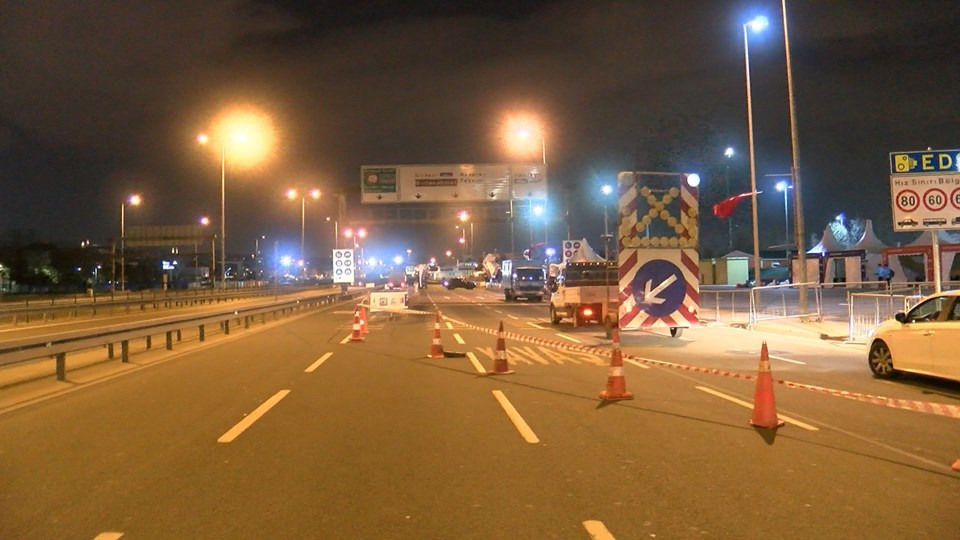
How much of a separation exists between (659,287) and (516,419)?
9076 mm

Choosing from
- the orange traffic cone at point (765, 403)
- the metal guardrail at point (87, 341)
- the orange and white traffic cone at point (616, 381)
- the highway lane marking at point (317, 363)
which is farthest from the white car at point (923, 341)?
the metal guardrail at point (87, 341)

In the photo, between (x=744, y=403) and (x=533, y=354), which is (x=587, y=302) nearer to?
(x=533, y=354)

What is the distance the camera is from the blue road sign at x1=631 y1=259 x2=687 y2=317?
57.8 feet

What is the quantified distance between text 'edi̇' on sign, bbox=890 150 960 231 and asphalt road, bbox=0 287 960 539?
6278mm

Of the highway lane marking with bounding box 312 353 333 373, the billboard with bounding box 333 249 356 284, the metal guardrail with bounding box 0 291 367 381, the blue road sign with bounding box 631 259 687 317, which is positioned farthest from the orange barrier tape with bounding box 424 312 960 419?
the billboard with bounding box 333 249 356 284

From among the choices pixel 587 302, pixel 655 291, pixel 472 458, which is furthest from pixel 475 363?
pixel 587 302

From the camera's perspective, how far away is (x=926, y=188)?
18219mm

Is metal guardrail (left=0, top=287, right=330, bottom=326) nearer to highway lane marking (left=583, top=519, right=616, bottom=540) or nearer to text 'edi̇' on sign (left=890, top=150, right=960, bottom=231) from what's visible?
text 'edi̇' on sign (left=890, top=150, right=960, bottom=231)

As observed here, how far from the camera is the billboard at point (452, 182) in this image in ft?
161

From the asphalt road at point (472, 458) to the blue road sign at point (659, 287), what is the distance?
364cm

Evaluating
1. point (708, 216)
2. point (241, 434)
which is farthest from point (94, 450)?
point (708, 216)

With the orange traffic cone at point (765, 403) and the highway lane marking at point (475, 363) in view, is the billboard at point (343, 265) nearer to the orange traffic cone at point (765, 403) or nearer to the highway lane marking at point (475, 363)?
the highway lane marking at point (475, 363)

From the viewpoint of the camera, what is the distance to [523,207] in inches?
2068

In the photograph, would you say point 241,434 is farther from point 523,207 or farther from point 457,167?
point 523,207
